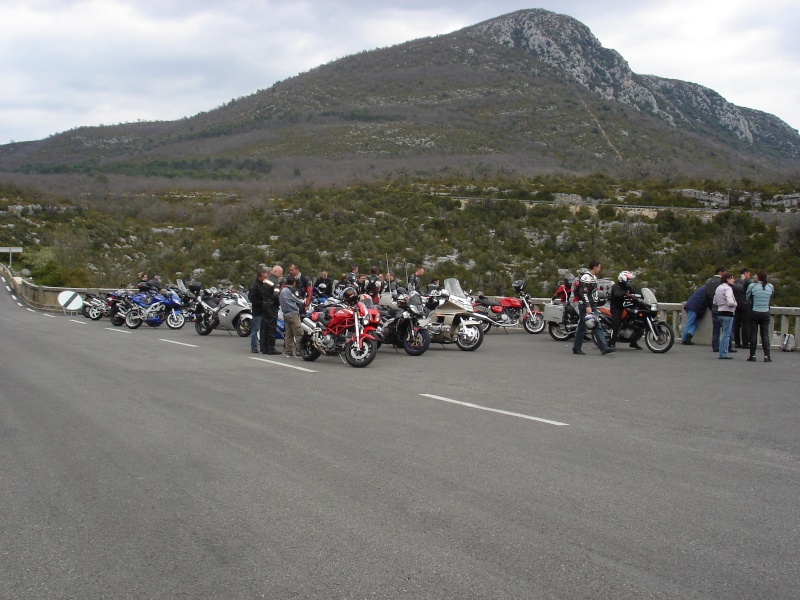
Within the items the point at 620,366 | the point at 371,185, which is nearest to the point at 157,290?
the point at 620,366

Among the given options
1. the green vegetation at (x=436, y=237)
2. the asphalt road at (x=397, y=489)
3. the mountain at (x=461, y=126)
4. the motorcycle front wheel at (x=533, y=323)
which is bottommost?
the asphalt road at (x=397, y=489)

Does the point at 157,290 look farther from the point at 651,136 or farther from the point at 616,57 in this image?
the point at 616,57

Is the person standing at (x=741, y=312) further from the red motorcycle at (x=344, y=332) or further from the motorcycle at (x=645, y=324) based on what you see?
the red motorcycle at (x=344, y=332)

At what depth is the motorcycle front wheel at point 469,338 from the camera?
17.3 m

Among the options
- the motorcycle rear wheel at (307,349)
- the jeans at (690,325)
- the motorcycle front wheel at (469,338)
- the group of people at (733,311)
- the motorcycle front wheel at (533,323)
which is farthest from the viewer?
the motorcycle front wheel at (533,323)

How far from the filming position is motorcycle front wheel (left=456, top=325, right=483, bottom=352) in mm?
17320

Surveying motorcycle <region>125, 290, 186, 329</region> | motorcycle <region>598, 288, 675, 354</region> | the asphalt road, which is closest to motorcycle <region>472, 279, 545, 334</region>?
motorcycle <region>598, 288, 675, 354</region>

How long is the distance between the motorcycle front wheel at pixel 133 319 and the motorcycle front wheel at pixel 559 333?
12.9 metres

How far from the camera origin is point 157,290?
24.9 meters

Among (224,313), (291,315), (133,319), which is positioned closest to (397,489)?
(291,315)

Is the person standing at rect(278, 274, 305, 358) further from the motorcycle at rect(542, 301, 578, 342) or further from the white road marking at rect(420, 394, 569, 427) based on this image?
the motorcycle at rect(542, 301, 578, 342)

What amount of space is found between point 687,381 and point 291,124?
335ft

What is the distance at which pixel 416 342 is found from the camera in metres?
16.2

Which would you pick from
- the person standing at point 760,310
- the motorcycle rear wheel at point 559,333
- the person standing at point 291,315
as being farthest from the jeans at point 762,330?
the person standing at point 291,315
